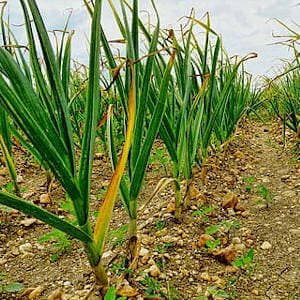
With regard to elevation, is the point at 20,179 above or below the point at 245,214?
above

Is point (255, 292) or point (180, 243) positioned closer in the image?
point (255, 292)

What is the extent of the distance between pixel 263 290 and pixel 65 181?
0.63 m

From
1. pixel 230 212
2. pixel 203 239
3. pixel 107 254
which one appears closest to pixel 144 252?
pixel 107 254

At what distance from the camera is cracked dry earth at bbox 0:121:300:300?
1.09 metres

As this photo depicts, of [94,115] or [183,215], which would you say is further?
[183,215]

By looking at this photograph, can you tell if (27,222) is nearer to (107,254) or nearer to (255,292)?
(107,254)

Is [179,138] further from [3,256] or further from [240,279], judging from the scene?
[3,256]

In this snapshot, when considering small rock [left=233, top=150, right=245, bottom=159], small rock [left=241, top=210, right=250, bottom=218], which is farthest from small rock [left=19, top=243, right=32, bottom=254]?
small rock [left=233, top=150, right=245, bottom=159]

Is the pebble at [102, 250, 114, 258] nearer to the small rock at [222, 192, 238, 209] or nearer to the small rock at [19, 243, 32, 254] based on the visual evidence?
the small rock at [19, 243, 32, 254]

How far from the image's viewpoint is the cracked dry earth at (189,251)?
42.8 inches

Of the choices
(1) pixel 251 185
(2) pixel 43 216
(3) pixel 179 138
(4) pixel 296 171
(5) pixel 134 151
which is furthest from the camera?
(4) pixel 296 171

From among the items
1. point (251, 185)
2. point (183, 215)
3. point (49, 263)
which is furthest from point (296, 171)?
Answer: point (49, 263)

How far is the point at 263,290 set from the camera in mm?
1126

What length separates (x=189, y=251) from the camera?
128cm
